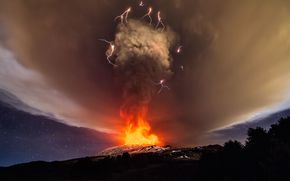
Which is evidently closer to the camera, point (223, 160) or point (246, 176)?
point (246, 176)

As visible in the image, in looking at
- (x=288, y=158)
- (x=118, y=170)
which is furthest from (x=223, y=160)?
(x=118, y=170)

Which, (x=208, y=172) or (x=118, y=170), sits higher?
(x=118, y=170)

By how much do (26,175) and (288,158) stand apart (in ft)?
389

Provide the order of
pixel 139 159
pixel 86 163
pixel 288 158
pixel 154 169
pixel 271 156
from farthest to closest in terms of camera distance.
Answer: pixel 139 159 → pixel 86 163 → pixel 154 169 → pixel 271 156 → pixel 288 158

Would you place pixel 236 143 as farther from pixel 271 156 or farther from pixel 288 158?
pixel 288 158

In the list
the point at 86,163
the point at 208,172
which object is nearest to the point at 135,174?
the point at 86,163

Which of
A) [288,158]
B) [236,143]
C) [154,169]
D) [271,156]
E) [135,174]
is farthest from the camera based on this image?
[154,169]

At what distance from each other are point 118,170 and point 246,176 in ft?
Answer: 258

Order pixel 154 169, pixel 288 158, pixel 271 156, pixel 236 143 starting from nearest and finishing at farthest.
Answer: pixel 288 158, pixel 271 156, pixel 236 143, pixel 154 169

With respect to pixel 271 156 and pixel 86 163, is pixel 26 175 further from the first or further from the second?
pixel 271 156

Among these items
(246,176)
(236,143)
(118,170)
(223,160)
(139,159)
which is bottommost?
(246,176)

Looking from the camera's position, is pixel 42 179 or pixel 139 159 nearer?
pixel 42 179

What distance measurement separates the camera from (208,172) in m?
87.1

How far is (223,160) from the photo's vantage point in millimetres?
84625
